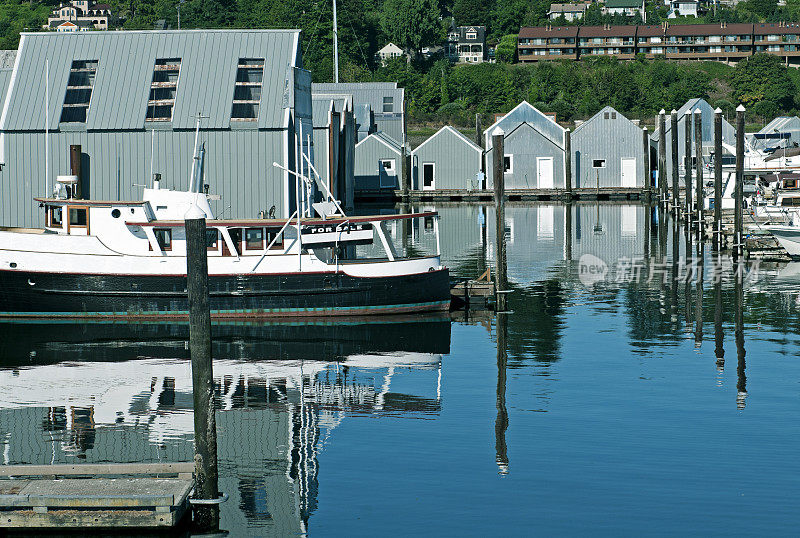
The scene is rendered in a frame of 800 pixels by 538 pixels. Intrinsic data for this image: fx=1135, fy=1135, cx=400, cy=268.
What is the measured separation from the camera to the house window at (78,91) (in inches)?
1553

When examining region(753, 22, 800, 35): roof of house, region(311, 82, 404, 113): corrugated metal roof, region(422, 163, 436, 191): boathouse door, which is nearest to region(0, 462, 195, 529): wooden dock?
region(422, 163, 436, 191): boathouse door

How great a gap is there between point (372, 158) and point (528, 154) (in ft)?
37.1

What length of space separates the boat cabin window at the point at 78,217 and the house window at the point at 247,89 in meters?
8.24

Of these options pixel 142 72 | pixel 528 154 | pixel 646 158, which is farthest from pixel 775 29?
pixel 142 72

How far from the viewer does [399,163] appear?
270 ft

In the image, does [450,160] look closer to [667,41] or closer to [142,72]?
[142,72]

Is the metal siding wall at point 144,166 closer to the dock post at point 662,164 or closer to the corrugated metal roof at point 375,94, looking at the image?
the dock post at point 662,164

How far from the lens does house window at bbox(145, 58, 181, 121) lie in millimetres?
39156

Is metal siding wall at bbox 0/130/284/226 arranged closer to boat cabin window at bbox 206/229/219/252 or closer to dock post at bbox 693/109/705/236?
boat cabin window at bbox 206/229/219/252

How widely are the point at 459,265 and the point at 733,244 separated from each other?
432 inches

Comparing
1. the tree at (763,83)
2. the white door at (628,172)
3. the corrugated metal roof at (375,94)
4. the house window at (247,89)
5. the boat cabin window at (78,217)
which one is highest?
the tree at (763,83)

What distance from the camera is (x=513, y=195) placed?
78.0 m

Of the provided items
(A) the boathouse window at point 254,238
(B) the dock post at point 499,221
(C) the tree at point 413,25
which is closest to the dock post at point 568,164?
(B) the dock post at point 499,221

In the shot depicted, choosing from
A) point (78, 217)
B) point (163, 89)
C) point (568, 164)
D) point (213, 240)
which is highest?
point (163, 89)
